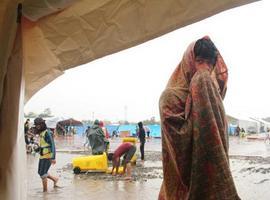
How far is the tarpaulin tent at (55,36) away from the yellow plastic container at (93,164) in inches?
342

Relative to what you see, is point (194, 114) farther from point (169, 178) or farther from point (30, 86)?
point (30, 86)

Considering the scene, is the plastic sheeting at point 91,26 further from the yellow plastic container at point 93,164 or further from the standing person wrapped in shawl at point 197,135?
the yellow plastic container at point 93,164

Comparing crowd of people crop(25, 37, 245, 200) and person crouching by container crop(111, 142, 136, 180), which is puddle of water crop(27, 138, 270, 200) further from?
crowd of people crop(25, 37, 245, 200)

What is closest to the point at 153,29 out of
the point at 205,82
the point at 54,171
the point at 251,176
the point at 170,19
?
the point at 170,19

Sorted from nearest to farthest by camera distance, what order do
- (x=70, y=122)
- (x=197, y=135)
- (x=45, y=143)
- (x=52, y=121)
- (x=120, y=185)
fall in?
(x=197, y=135) < (x=45, y=143) < (x=120, y=185) < (x=52, y=121) < (x=70, y=122)

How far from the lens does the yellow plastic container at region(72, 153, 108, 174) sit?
10.8 m

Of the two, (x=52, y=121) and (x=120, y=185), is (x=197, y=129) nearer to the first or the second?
(x=120, y=185)

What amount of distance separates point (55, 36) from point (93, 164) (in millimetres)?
9063

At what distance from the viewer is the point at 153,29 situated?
193cm

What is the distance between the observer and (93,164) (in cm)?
1088

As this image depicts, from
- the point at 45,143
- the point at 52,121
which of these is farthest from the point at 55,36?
the point at 52,121

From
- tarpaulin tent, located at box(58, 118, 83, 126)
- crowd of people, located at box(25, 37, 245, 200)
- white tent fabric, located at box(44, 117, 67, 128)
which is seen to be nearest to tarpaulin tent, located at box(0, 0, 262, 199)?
crowd of people, located at box(25, 37, 245, 200)

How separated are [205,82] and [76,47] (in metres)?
0.64

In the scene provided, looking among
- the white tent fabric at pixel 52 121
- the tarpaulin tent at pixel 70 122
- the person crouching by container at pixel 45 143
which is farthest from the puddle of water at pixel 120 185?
the tarpaulin tent at pixel 70 122
